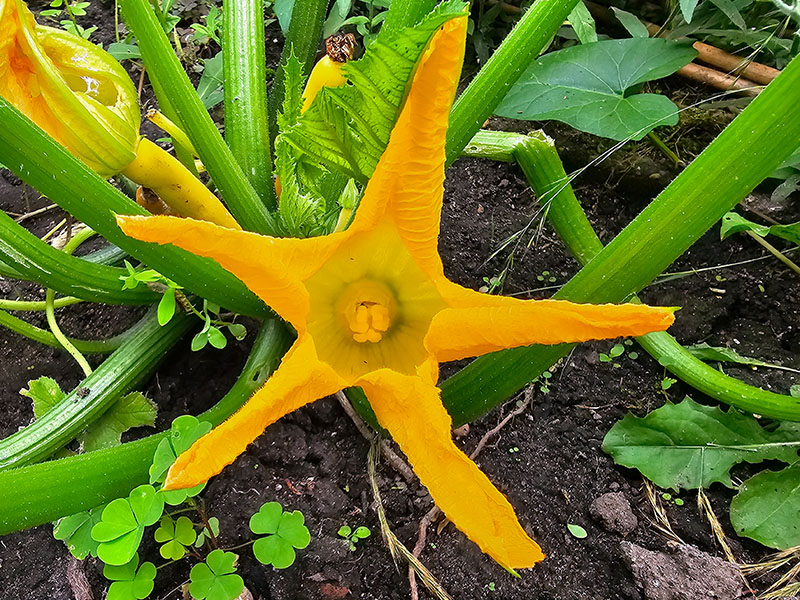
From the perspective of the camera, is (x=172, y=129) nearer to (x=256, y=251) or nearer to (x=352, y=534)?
(x=256, y=251)

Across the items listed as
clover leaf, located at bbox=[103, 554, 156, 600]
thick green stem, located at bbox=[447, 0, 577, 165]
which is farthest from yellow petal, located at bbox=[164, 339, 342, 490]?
thick green stem, located at bbox=[447, 0, 577, 165]

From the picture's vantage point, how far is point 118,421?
1.62 metres

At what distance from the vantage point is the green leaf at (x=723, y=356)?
1815mm

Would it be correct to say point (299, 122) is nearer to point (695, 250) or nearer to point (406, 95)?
point (406, 95)

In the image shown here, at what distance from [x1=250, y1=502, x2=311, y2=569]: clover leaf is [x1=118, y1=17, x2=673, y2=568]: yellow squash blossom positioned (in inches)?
13.5

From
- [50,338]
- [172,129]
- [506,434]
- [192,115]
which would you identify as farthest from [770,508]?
[50,338]

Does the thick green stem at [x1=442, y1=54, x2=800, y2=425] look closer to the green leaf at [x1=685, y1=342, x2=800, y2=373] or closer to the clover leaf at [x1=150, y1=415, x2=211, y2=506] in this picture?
the clover leaf at [x1=150, y1=415, x2=211, y2=506]

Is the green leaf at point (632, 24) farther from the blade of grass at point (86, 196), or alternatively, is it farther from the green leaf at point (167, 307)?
the green leaf at point (167, 307)

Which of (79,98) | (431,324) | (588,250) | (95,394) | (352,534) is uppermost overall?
(79,98)

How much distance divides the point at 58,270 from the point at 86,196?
297 millimetres

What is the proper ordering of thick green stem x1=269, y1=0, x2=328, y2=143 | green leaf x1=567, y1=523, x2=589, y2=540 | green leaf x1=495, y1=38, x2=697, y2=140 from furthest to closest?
thick green stem x1=269, y1=0, x2=328, y2=143 < green leaf x1=495, y1=38, x2=697, y2=140 < green leaf x1=567, y1=523, x2=589, y2=540

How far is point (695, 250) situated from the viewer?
6.83 feet

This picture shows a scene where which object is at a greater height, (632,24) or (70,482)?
(632,24)

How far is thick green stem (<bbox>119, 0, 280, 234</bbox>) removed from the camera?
1518mm
